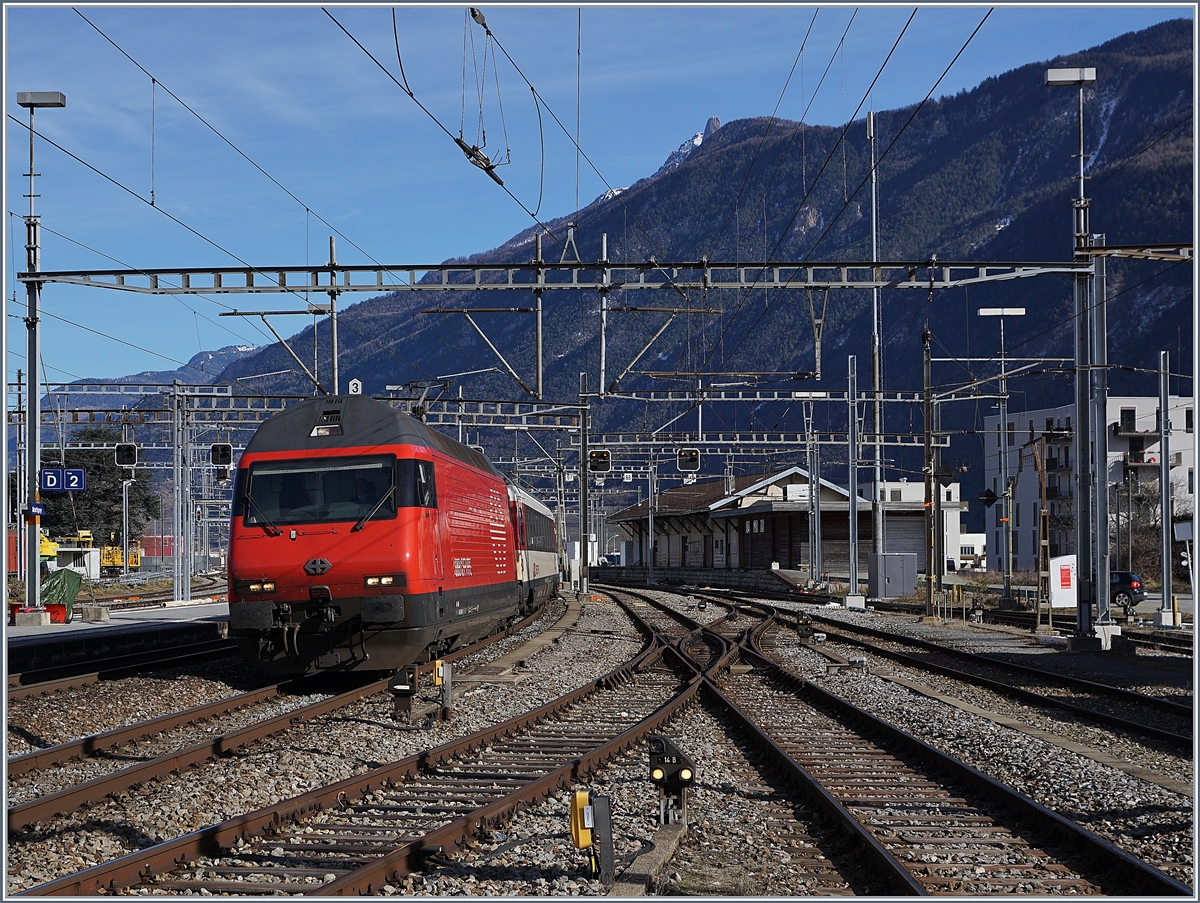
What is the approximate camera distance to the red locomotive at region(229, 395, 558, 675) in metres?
14.4

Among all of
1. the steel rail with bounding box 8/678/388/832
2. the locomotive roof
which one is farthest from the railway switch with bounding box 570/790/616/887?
the locomotive roof

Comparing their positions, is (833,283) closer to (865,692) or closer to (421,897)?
(865,692)

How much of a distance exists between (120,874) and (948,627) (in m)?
25.6

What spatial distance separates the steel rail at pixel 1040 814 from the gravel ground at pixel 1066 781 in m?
0.33

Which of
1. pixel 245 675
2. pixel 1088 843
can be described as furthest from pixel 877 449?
pixel 1088 843

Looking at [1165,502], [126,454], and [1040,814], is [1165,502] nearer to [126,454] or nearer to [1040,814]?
[1040,814]

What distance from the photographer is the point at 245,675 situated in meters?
Result: 17.8

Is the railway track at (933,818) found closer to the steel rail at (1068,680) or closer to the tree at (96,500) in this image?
the steel rail at (1068,680)

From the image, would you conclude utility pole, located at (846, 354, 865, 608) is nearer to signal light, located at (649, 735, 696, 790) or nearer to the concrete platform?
the concrete platform

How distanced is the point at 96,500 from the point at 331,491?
7313 cm

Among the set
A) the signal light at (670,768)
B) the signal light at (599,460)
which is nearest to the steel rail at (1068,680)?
the signal light at (670,768)

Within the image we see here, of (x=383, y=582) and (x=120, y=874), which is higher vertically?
(x=383, y=582)

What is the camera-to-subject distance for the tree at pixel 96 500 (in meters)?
75.8

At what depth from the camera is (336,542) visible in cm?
1449
